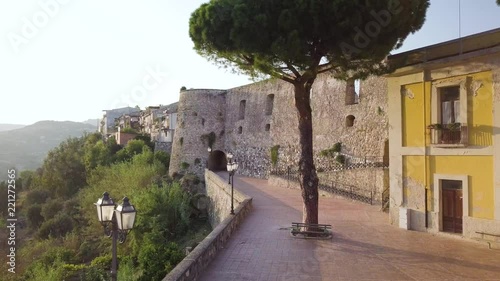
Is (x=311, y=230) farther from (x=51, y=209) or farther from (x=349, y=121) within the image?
(x=51, y=209)

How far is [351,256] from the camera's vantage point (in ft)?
33.1

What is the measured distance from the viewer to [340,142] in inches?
1048

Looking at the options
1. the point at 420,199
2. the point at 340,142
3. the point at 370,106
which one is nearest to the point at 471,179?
the point at 420,199

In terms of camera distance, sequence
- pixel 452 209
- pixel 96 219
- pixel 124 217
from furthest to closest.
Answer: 1. pixel 96 219
2. pixel 452 209
3. pixel 124 217

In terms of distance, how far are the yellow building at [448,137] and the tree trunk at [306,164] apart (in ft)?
9.43

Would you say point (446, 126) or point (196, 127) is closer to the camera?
point (446, 126)

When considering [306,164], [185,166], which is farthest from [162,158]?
[306,164]

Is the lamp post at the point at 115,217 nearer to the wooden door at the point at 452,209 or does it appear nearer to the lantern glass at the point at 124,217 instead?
the lantern glass at the point at 124,217

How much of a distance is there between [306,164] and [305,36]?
3.67 metres

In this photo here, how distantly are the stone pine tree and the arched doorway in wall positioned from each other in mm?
26975

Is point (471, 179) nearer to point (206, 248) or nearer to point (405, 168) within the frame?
point (405, 168)

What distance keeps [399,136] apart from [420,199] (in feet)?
6.66

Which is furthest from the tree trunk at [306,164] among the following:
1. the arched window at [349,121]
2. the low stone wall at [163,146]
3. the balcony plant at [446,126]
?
the low stone wall at [163,146]

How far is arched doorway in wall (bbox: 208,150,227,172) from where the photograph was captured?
131ft
